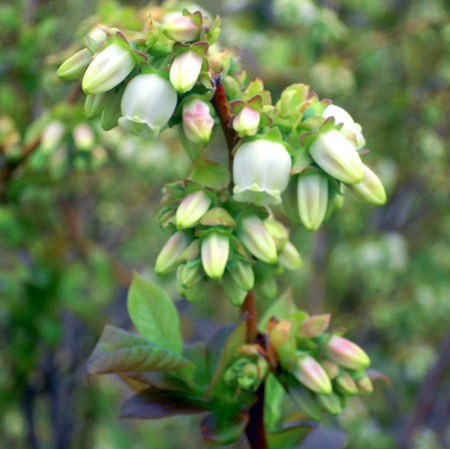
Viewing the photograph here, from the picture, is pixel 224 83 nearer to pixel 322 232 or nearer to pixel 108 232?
pixel 322 232

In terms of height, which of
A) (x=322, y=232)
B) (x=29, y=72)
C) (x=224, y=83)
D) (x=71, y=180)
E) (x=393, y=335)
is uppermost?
(x=224, y=83)

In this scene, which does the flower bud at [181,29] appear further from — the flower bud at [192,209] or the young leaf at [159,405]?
Result: the young leaf at [159,405]

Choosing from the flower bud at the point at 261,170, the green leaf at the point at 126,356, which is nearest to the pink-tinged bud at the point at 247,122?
the flower bud at the point at 261,170

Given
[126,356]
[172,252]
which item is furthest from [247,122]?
[126,356]

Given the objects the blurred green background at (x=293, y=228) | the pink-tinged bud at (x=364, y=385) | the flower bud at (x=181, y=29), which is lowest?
the blurred green background at (x=293, y=228)

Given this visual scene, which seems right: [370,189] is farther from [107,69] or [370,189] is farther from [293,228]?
[293,228]

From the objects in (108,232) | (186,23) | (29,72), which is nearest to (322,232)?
(108,232)
